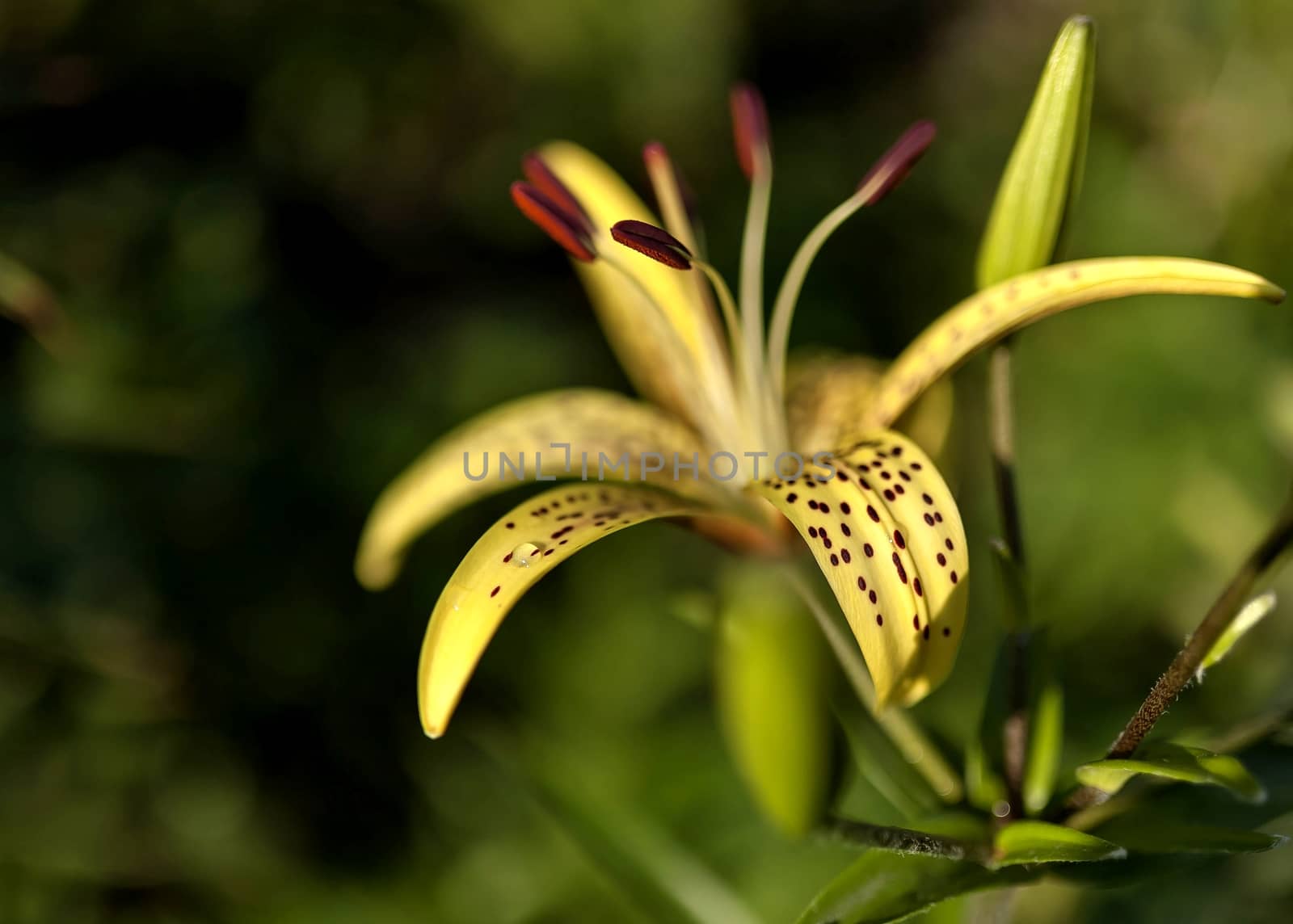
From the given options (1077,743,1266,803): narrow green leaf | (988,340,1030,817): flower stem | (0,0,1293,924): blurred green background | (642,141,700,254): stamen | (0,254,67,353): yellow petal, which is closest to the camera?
(1077,743,1266,803): narrow green leaf

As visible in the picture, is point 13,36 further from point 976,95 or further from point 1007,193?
point 976,95

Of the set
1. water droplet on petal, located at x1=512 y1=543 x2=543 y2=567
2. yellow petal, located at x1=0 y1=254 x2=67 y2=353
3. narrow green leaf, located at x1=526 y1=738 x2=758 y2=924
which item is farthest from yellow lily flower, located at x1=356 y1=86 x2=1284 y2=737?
yellow petal, located at x1=0 y1=254 x2=67 y2=353

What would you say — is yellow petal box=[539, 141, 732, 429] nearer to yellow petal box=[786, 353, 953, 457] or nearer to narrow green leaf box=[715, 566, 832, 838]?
yellow petal box=[786, 353, 953, 457]

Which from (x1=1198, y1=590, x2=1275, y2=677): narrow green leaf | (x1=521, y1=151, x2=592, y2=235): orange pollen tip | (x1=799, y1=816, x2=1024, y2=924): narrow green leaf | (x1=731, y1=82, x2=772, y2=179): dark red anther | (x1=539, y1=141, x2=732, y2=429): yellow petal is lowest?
(x1=799, y1=816, x2=1024, y2=924): narrow green leaf

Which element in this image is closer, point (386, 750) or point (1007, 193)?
point (1007, 193)

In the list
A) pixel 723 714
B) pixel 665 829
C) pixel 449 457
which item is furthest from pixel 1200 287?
pixel 665 829

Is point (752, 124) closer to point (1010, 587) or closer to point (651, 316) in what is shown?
point (651, 316)

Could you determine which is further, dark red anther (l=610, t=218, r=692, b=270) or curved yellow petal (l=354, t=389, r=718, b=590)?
curved yellow petal (l=354, t=389, r=718, b=590)
